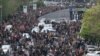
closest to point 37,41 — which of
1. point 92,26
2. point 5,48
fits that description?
point 5,48

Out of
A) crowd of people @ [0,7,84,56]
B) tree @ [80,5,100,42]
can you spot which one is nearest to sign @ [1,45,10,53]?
crowd of people @ [0,7,84,56]

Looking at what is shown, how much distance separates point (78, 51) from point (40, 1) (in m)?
61.3

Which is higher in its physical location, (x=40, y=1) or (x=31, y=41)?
(x=31, y=41)

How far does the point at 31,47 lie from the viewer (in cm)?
3966

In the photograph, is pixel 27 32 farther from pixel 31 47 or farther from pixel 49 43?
pixel 31 47

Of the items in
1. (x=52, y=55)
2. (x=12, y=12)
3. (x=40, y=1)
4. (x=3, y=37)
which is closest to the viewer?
(x=52, y=55)

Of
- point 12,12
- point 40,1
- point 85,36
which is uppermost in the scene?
point 85,36

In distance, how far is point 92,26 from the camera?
4772 centimetres

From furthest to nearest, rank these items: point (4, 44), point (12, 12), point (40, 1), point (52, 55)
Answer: point (40, 1) < point (12, 12) < point (4, 44) < point (52, 55)

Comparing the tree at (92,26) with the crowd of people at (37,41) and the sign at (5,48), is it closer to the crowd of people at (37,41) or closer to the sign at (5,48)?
the crowd of people at (37,41)

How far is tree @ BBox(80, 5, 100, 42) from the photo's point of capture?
1833 inches

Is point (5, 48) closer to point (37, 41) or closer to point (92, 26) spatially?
point (37, 41)

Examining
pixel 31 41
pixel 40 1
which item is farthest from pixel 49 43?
pixel 40 1

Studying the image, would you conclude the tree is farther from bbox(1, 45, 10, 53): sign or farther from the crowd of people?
bbox(1, 45, 10, 53): sign
